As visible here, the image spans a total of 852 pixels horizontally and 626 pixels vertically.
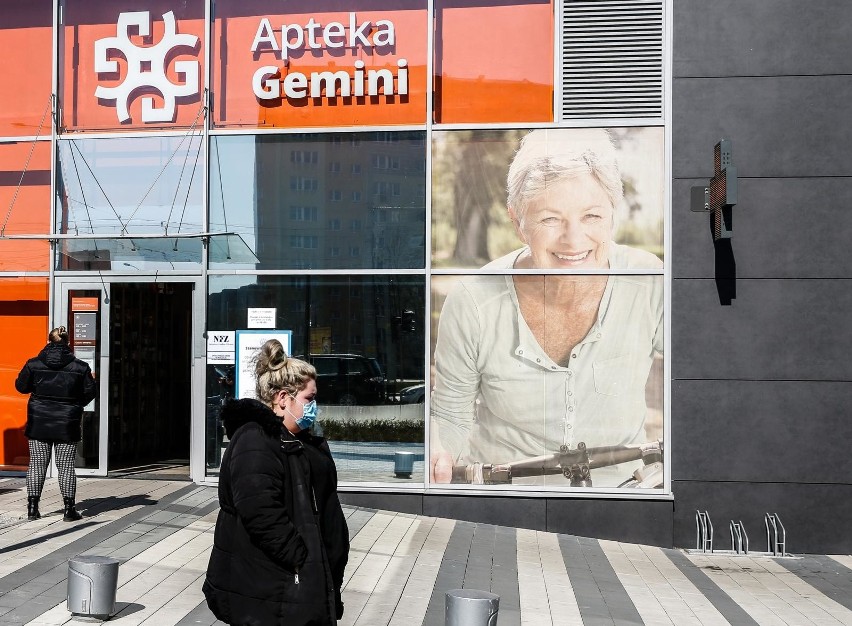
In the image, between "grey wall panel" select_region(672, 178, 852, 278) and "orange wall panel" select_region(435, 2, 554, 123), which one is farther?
"orange wall panel" select_region(435, 2, 554, 123)

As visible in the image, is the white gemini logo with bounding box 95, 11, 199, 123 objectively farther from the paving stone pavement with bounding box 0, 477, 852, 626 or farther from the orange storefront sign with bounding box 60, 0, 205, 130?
the paving stone pavement with bounding box 0, 477, 852, 626

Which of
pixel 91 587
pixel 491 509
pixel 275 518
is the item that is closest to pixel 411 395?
pixel 491 509

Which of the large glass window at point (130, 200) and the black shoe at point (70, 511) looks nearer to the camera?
the black shoe at point (70, 511)

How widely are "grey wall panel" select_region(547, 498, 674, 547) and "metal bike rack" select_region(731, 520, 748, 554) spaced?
0.66 m

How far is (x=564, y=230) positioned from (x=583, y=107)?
4.40ft

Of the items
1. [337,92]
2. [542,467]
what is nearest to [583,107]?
[337,92]

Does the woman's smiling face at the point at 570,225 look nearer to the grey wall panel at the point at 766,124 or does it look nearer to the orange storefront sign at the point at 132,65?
the grey wall panel at the point at 766,124

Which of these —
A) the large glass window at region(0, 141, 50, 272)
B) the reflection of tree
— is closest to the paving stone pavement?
the large glass window at region(0, 141, 50, 272)

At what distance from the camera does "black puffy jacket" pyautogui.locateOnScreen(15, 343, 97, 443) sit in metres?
9.70

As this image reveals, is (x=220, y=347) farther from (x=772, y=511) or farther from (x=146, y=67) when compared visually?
(x=772, y=511)

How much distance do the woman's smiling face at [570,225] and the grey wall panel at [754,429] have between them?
1.68 metres

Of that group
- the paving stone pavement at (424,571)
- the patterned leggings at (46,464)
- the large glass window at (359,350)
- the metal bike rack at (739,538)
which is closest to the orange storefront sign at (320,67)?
the large glass window at (359,350)

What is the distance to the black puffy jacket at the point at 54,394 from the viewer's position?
9703mm

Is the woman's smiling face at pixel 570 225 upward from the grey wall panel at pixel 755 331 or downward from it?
upward
